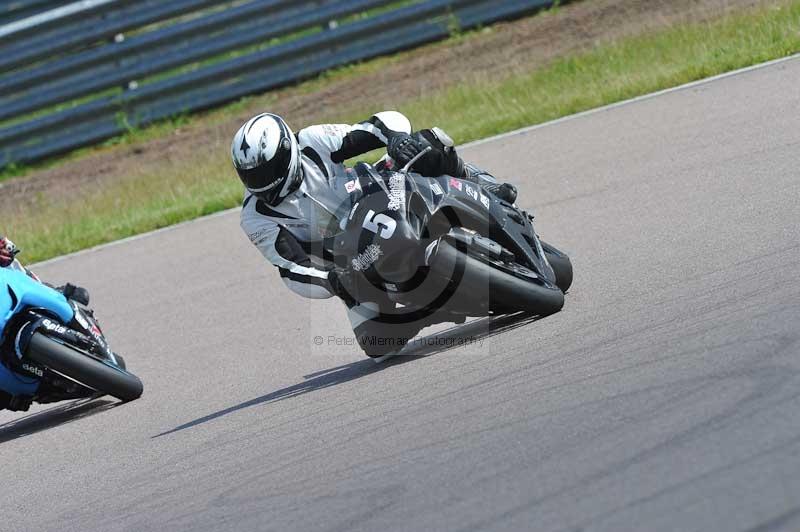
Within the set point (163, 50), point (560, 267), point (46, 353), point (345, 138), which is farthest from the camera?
point (163, 50)

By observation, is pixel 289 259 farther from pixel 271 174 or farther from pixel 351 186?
pixel 351 186

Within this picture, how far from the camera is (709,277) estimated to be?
6.34m

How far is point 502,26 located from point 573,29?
1172mm

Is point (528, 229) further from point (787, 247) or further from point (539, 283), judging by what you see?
point (787, 247)

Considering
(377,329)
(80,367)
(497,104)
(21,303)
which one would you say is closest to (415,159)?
(377,329)

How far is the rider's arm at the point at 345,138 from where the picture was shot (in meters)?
6.98

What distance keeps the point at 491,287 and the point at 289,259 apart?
46.0 inches

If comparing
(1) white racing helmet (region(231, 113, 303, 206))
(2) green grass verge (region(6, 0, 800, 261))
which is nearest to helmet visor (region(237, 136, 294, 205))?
(1) white racing helmet (region(231, 113, 303, 206))

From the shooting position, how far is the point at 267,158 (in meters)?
6.67

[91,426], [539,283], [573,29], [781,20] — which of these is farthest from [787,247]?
[573,29]

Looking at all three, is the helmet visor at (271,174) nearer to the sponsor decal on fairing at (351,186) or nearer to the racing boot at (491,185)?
the sponsor decal on fairing at (351,186)

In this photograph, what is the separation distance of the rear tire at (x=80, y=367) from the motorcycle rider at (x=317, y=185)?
3.97 feet

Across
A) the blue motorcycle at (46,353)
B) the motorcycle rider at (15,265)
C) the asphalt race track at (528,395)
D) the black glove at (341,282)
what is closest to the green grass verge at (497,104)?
the asphalt race track at (528,395)

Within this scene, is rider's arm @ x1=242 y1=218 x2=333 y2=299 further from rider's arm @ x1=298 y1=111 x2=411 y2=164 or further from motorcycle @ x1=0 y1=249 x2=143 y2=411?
motorcycle @ x1=0 y1=249 x2=143 y2=411
